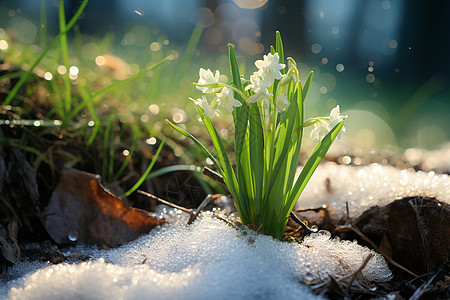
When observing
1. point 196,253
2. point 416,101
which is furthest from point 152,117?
point 416,101

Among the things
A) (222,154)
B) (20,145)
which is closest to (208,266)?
(222,154)

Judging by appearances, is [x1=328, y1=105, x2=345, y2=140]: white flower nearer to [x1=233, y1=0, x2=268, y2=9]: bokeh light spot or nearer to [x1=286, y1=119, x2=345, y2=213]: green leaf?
[x1=286, y1=119, x2=345, y2=213]: green leaf

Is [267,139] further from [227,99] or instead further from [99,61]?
[99,61]

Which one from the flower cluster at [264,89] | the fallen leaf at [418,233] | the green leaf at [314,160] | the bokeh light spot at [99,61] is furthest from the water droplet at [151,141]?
the bokeh light spot at [99,61]

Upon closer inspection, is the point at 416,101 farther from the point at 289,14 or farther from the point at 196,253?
the point at 289,14

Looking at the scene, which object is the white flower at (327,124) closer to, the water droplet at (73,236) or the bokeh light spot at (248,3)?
the water droplet at (73,236)
